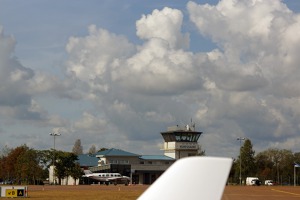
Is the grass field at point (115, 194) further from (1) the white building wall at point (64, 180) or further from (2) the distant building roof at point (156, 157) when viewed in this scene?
(2) the distant building roof at point (156, 157)

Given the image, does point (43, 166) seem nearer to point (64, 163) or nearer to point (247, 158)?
point (64, 163)

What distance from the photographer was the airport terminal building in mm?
154875

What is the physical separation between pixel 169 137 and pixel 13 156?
147 feet

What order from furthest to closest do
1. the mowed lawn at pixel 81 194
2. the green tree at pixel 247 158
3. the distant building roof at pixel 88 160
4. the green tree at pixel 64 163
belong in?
the distant building roof at pixel 88 160
the green tree at pixel 247 158
the green tree at pixel 64 163
the mowed lawn at pixel 81 194

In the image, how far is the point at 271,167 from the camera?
176 meters

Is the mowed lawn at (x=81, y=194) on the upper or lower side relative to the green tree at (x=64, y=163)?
lower

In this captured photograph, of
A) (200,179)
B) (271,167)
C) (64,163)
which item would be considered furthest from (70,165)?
(200,179)

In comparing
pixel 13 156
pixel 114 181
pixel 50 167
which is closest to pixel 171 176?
pixel 114 181

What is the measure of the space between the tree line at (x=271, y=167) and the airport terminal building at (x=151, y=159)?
553 inches

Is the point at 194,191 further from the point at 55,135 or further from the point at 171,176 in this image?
the point at 55,135

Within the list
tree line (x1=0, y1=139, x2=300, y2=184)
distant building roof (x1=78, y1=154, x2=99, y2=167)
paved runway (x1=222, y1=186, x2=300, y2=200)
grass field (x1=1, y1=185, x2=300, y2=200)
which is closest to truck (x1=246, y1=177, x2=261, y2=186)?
tree line (x1=0, y1=139, x2=300, y2=184)

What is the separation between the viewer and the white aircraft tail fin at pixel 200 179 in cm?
883

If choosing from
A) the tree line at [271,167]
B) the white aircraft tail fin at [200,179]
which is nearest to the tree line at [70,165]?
the tree line at [271,167]

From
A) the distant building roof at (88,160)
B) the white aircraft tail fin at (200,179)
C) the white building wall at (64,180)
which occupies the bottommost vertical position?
the white building wall at (64,180)
